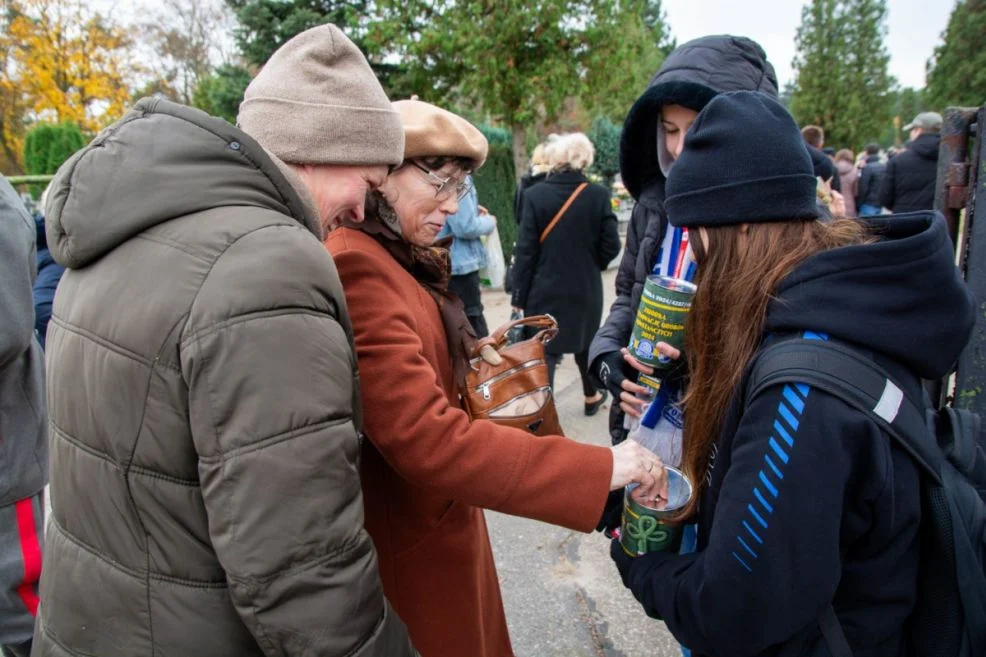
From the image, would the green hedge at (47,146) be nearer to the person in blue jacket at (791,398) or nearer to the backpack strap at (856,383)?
the person in blue jacket at (791,398)

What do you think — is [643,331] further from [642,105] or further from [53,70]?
[53,70]

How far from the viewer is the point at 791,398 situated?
106 centimetres

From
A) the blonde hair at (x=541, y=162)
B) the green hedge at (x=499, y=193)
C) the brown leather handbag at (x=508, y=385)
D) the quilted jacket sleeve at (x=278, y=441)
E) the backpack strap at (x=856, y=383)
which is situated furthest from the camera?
the green hedge at (x=499, y=193)

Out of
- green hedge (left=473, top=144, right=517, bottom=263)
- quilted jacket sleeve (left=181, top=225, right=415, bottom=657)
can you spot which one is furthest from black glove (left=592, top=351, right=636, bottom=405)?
green hedge (left=473, top=144, right=517, bottom=263)

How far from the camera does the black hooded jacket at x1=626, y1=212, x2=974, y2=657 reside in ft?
3.43

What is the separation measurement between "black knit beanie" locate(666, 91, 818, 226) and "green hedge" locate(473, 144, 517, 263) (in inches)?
381

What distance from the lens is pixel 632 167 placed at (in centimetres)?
243

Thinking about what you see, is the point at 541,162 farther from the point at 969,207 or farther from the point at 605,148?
the point at 605,148

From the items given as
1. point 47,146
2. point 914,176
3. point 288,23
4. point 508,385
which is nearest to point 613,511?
point 508,385

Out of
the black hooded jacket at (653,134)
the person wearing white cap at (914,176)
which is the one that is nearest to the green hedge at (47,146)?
the black hooded jacket at (653,134)

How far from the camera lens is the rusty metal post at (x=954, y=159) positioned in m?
1.89

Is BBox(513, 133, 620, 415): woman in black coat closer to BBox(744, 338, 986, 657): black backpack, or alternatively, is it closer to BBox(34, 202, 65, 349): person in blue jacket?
BBox(34, 202, 65, 349): person in blue jacket

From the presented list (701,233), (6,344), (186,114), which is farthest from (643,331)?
(6,344)

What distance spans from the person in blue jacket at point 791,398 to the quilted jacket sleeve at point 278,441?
658 millimetres
